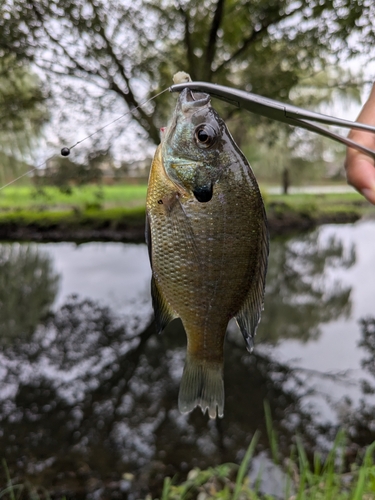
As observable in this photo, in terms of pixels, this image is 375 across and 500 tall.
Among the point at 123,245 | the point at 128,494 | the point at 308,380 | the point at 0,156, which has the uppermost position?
the point at 0,156

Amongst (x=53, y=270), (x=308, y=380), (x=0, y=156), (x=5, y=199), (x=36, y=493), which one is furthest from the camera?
(x=5, y=199)

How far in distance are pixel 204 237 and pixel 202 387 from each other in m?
0.53

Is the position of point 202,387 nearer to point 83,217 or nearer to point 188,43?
point 188,43

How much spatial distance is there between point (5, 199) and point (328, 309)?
50.3 ft

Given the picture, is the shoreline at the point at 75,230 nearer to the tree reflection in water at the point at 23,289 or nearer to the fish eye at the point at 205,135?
the tree reflection in water at the point at 23,289

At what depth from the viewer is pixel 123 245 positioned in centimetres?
1359

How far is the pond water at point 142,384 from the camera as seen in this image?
402 centimetres

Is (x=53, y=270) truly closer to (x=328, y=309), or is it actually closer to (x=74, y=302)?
(x=74, y=302)

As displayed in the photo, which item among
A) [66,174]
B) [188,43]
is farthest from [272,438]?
[66,174]

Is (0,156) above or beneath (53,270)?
above

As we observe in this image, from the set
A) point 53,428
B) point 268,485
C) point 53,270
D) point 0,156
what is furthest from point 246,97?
point 0,156

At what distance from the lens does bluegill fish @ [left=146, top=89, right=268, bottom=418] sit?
1236 millimetres

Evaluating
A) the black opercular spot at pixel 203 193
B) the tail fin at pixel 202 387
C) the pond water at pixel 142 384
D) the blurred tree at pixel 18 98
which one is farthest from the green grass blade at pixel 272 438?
the blurred tree at pixel 18 98

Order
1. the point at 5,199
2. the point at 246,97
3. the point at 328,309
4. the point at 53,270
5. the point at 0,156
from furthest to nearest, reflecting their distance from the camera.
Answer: the point at 5,199, the point at 0,156, the point at 53,270, the point at 328,309, the point at 246,97
